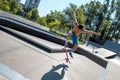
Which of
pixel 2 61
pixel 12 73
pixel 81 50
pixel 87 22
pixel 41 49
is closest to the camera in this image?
pixel 12 73

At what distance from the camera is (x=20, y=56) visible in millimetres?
6805

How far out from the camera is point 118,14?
60938mm

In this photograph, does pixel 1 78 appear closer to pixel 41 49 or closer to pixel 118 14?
pixel 41 49

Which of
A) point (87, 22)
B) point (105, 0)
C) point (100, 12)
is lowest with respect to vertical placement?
point (87, 22)

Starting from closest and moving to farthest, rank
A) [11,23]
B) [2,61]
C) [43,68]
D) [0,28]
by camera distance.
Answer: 1. [2,61]
2. [43,68]
3. [0,28]
4. [11,23]

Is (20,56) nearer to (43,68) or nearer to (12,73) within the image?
(43,68)

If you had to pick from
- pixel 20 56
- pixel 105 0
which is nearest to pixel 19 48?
pixel 20 56

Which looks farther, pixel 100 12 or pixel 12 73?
pixel 100 12

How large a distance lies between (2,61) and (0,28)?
497 cm

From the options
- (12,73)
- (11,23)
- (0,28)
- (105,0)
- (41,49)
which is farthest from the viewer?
(105,0)

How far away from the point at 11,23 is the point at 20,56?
5.88 metres

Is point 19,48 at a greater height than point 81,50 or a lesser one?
greater

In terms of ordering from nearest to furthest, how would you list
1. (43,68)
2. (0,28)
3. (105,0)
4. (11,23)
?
(43,68) < (0,28) < (11,23) < (105,0)

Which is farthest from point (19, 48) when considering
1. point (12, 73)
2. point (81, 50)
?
point (81, 50)
